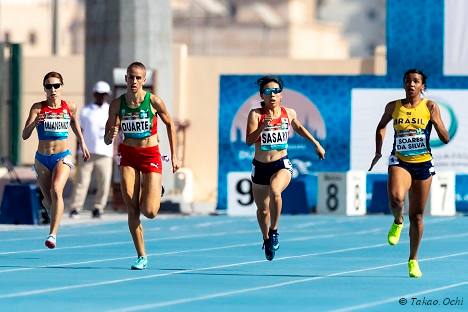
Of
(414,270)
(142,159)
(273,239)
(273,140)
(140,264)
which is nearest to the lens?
(414,270)

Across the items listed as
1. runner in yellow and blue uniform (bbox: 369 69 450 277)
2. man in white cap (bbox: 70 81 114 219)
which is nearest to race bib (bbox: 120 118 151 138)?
runner in yellow and blue uniform (bbox: 369 69 450 277)

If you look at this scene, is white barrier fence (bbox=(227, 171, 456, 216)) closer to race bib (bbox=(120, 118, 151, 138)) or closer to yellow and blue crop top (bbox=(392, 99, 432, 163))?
race bib (bbox=(120, 118, 151, 138))

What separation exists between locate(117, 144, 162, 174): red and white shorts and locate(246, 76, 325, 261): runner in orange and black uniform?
1.45 metres

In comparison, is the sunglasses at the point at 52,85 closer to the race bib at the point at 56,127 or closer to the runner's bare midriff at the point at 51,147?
the race bib at the point at 56,127

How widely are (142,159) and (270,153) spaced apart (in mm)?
1962

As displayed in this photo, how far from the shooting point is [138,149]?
1525 centimetres

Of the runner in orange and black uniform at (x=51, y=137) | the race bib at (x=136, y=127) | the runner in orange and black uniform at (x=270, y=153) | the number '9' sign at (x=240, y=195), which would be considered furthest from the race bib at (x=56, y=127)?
the number '9' sign at (x=240, y=195)

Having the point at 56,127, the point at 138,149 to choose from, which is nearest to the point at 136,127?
the point at 138,149

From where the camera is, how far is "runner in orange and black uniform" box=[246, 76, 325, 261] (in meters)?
16.4

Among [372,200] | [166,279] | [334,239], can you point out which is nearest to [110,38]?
[372,200]

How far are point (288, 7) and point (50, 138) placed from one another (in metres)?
110

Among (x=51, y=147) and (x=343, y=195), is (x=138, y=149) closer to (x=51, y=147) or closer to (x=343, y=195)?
(x=51, y=147)

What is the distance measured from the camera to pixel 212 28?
119m

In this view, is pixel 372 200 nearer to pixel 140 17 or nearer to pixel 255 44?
pixel 140 17
